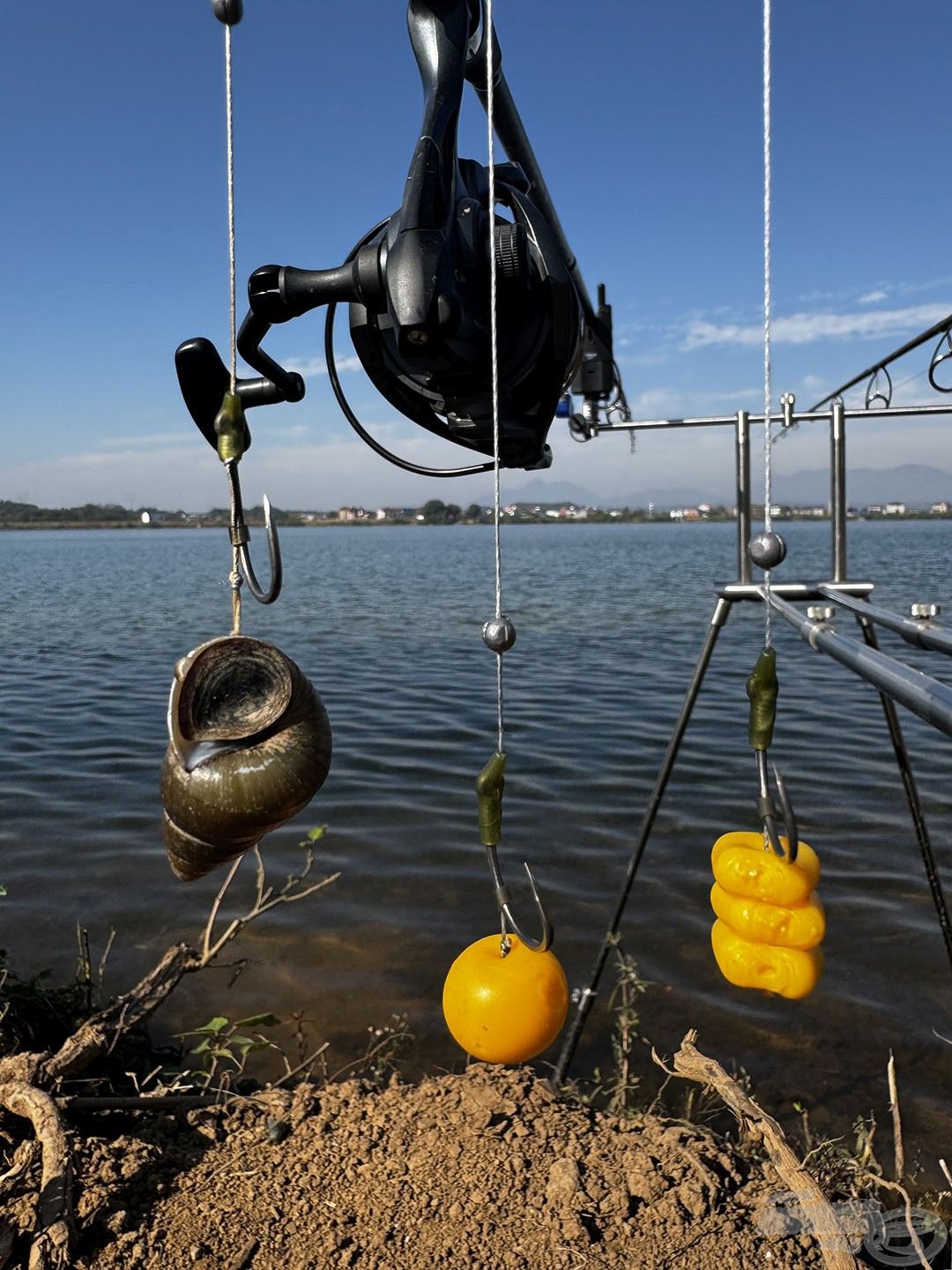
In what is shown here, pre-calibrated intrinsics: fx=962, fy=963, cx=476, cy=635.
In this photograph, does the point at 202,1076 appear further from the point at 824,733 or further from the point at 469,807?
the point at 824,733

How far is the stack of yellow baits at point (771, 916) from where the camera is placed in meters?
2.63

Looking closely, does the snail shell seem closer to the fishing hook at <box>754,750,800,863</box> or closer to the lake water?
the fishing hook at <box>754,750,800,863</box>

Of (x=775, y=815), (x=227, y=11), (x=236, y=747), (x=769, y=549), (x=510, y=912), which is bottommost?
(x=510, y=912)

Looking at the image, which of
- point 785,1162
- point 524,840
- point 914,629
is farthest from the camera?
point 524,840

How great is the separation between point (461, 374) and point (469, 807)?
281 inches

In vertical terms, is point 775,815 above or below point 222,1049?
above

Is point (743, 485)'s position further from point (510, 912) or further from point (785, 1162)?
point (785, 1162)

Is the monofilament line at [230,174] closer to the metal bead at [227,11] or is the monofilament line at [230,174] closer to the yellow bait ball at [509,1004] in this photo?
the metal bead at [227,11]

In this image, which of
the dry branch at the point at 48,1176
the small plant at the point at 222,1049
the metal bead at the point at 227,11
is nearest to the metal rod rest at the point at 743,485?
the metal bead at the point at 227,11

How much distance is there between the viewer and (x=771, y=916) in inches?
104

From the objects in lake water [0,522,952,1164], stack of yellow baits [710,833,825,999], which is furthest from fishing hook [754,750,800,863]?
lake water [0,522,952,1164]

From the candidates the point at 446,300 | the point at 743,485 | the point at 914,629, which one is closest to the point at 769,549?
the point at 914,629

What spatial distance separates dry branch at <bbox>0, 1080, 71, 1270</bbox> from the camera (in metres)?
2.68

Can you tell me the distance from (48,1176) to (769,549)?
2804 mm
